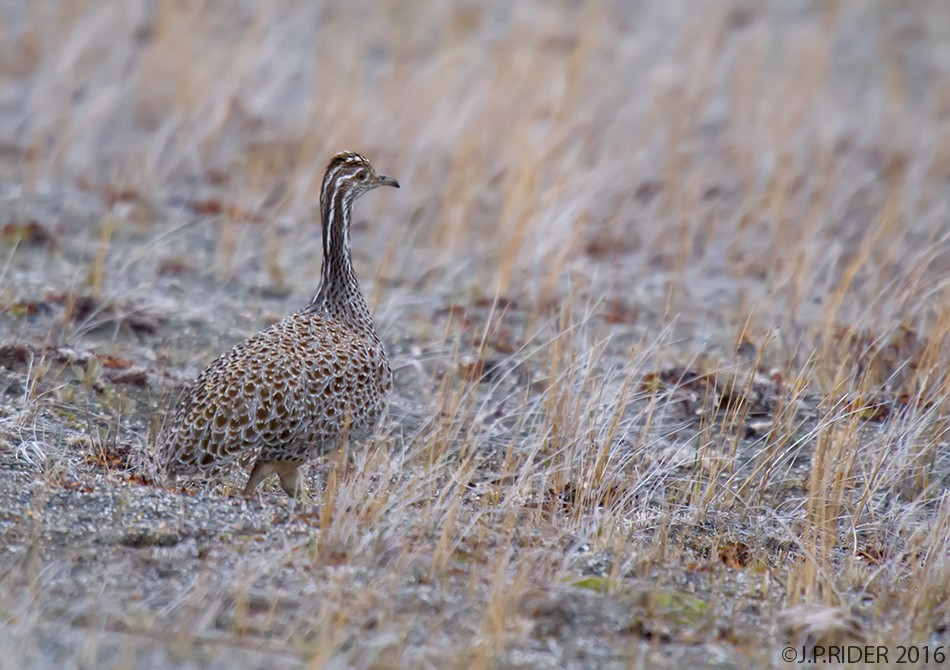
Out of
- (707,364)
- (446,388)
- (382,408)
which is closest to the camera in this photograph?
(382,408)

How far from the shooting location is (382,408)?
651 centimetres

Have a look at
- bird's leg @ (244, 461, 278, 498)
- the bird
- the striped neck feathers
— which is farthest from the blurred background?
bird's leg @ (244, 461, 278, 498)

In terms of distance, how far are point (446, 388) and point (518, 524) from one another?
4.37ft

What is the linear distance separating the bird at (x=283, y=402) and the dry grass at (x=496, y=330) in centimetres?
19

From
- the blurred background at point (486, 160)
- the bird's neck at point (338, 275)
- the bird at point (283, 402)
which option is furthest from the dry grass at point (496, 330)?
the bird's neck at point (338, 275)

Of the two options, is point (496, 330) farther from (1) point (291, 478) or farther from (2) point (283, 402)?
(2) point (283, 402)

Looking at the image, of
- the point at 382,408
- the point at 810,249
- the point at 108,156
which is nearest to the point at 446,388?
the point at 382,408

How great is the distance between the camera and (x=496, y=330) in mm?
7176

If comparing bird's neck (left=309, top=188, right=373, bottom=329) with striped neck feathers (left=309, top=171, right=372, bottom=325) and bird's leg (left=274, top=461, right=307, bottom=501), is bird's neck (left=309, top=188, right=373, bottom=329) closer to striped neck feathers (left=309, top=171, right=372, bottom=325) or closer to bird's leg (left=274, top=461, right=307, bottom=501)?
striped neck feathers (left=309, top=171, right=372, bottom=325)

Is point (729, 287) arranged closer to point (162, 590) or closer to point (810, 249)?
point (810, 249)

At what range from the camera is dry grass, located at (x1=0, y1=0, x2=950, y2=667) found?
518 centimetres

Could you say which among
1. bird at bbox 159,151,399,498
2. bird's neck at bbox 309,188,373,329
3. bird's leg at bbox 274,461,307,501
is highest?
bird's neck at bbox 309,188,373,329

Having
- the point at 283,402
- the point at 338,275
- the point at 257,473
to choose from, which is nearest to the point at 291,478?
the point at 257,473

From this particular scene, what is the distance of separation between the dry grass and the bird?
19 centimetres
